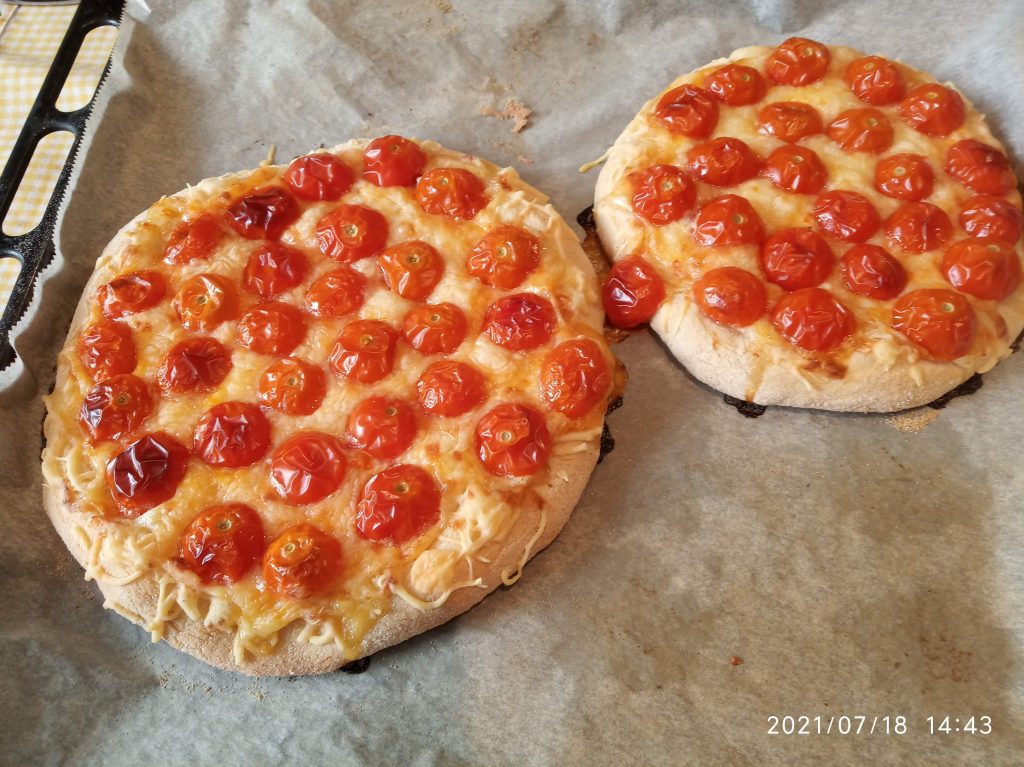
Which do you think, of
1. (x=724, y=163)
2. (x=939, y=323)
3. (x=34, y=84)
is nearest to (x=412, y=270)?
(x=724, y=163)

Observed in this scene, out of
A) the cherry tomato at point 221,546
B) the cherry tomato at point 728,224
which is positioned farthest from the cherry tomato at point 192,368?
the cherry tomato at point 728,224

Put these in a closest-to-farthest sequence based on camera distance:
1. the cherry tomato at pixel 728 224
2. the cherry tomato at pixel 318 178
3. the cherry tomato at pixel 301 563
Result: the cherry tomato at pixel 301 563 → the cherry tomato at pixel 728 224 → the cherry tomato at pixel 318 178

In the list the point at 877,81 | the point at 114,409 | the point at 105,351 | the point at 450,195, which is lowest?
the point at 114,409

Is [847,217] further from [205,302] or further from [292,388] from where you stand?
[205,302]

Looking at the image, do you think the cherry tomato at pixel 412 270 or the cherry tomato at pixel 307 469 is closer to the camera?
the cherry tomato at pixel 307 469

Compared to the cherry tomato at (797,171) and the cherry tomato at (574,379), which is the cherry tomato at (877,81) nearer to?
the cherry tomato at (797,171)

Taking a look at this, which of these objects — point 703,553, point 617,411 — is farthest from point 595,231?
point 703,553
